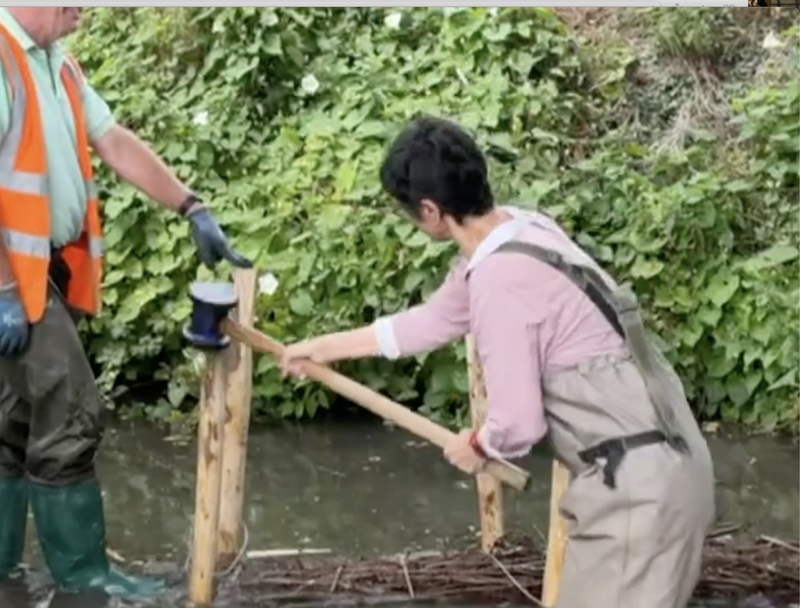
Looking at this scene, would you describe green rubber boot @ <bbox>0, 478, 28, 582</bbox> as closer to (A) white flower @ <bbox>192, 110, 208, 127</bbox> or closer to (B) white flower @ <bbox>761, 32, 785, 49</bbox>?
(A) white flower @ <bbox>192, 110, 208, 127</bbox>

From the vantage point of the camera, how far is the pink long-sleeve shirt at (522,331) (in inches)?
109

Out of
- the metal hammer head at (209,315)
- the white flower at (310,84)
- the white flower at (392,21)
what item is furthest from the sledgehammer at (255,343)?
the white flower at (392,21)

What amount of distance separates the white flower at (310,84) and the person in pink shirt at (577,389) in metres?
2.89

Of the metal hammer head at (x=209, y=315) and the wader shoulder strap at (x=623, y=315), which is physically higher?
the wader shoulder strap at (x=623, y=315)

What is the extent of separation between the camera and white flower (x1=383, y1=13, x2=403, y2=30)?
5977 mm

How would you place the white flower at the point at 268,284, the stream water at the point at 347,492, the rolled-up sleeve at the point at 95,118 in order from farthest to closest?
1. the white flower at the point at 268,284
2. the stream water at the point at 347,492
3. the rolled-up sleeve at the point at 95,118

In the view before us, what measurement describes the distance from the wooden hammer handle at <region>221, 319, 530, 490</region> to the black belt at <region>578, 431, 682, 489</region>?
221mm

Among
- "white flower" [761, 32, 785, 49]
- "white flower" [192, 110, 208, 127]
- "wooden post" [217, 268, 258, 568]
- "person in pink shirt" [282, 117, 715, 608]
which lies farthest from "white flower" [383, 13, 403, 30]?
"person in pink shirt" [282, 117, 715, 608]

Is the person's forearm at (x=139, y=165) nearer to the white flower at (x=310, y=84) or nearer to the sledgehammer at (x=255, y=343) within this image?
the sledgehammer at (x=255, y=343)

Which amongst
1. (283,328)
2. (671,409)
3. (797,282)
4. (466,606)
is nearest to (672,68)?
(797,282)

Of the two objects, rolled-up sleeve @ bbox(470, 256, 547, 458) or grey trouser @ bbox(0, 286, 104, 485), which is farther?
grey trouser @ bbox(0, 286, 104, 485)

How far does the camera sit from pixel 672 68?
627 centimetres

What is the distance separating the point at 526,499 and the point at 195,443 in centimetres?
126

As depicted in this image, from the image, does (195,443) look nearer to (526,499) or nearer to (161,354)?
(161,354)
